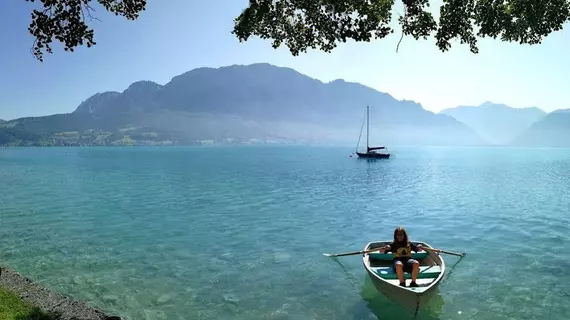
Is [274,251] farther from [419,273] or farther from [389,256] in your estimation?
[419,273]

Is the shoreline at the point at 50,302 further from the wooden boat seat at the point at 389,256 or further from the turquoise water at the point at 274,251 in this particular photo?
the wooden boat seat at the point at 389,256

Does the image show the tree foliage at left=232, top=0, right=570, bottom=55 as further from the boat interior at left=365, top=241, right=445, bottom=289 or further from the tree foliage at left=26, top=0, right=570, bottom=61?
the boat interior at left=365, top=241, right=445, bottom=289

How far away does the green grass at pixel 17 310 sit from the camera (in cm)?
1175

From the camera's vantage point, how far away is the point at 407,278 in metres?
14.6

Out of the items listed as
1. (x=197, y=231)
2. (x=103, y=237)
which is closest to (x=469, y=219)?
(x=197, y=231)

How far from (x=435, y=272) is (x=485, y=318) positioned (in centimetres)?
246

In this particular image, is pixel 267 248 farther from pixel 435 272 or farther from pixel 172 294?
pixel 435 272

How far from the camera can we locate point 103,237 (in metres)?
26.9

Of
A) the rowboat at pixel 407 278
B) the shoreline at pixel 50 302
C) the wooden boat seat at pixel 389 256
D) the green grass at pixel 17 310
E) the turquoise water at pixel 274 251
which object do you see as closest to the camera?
the green grass at pixel 17 310

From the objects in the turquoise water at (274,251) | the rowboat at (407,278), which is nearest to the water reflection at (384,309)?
the turquoise water at (274,251)

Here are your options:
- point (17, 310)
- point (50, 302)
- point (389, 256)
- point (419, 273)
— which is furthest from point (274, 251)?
point (17, 310)

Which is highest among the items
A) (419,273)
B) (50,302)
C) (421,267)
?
(419,273)

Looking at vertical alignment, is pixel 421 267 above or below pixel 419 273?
below

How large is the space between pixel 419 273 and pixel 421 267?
1.49 metres
